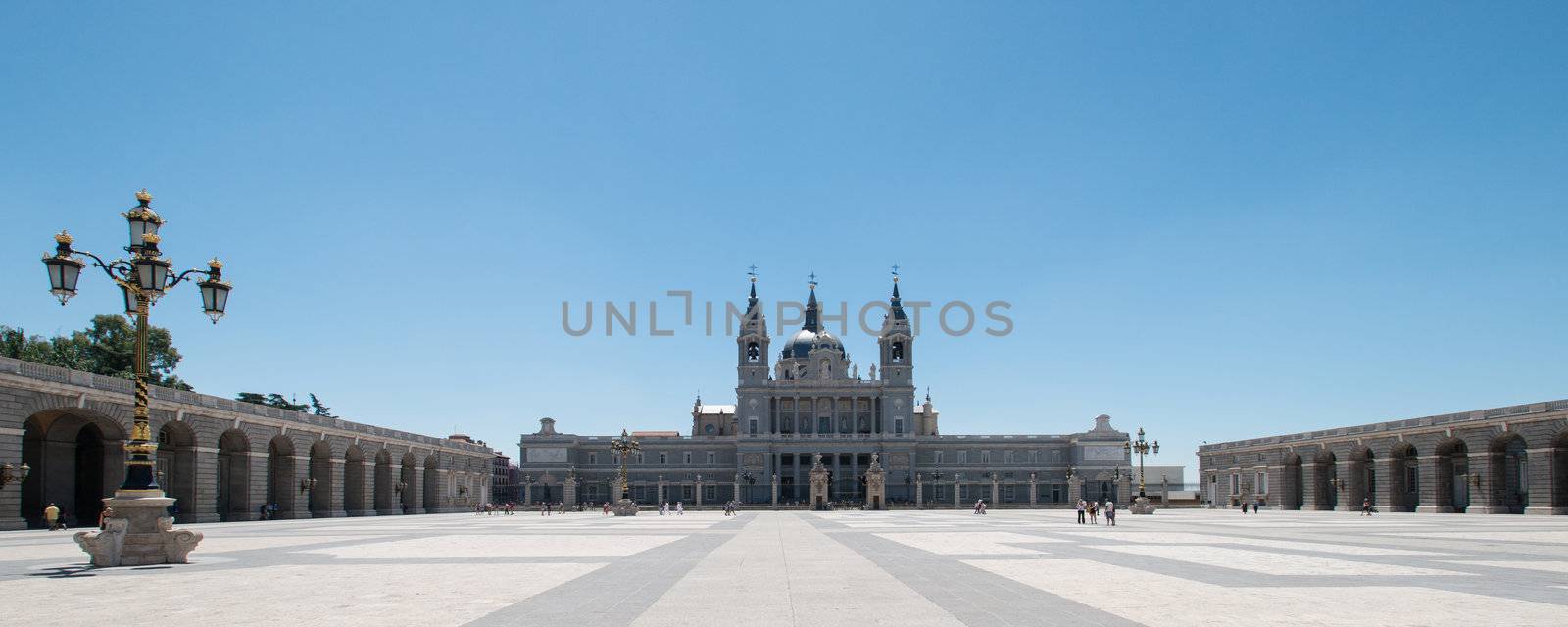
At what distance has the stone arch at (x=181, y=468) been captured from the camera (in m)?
54.7

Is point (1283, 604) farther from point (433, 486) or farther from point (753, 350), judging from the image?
point (753, 350)

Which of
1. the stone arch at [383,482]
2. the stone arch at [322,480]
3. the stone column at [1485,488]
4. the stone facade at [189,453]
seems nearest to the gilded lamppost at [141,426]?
the stone facade at [189,453]

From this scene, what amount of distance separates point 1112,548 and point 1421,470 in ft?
169

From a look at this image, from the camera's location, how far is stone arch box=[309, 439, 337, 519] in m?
70.4

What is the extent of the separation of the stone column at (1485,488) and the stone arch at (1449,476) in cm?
319

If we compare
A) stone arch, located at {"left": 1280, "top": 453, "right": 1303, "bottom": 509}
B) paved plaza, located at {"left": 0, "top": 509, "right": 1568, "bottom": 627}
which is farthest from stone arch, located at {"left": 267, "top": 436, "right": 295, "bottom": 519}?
stone arch, located at {"left": 1280, "top": 453, "right": 1303, "bottom": 509}

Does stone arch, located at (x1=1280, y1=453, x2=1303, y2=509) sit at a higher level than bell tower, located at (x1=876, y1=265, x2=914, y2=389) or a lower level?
lower

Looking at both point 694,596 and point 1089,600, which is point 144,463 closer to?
point 694,596

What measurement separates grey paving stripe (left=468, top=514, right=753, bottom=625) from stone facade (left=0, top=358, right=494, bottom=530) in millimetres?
30215

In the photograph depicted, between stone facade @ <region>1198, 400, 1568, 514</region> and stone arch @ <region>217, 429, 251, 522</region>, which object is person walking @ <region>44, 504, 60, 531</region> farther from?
stone facade @ <region>1198, 400, 1568, 514</region>

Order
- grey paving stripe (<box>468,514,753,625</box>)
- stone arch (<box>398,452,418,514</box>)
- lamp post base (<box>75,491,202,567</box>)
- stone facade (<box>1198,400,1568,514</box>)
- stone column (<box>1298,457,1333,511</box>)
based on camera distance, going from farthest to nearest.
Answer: stone arch (<box>398,452,418,514</box>) < stone column (<box>1298,457,1333,511</box>) < stone facade (<box>1198,400,1568,514</box>) < lamp post base (<box>75,491,202,567</box>) < grey paving stripe (<box>468,514,753,625</box>)

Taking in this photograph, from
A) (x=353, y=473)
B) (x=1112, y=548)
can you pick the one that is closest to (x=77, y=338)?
(x=353, y=473)

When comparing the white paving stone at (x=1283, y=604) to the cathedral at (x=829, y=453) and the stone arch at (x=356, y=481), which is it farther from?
the cathedral at (x=829, y=453)

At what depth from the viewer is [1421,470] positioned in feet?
232
